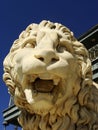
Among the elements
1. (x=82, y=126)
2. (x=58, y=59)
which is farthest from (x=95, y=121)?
(x=58, y=59)

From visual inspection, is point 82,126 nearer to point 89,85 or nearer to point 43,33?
point 89,85

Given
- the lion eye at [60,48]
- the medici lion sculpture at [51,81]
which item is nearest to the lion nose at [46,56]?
the medici lion sculpture at [51,81]

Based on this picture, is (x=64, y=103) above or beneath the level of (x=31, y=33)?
beneath

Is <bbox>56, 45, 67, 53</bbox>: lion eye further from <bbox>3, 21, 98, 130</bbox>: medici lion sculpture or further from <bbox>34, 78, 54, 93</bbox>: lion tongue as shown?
<bbox>34, 78, 54, 93</bbox>: lion tongue

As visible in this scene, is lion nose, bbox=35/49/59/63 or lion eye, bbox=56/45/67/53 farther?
lion eye, bbox=56/45/67/53

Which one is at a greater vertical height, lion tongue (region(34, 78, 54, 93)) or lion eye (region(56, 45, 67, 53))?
lion eye (region(56, 45, 67, 53))

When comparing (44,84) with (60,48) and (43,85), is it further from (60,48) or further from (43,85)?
(60,48)

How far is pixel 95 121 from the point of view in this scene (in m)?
1.73

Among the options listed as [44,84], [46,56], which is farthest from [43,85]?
[46,56]

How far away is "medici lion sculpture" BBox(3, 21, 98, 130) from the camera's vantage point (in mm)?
1586

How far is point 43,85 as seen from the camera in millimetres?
1595

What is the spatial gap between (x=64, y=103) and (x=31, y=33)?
377 millimetres

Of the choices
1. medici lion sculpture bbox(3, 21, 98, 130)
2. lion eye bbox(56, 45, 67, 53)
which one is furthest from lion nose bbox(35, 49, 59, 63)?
lion eye bbox(56, 45, 67, 53)

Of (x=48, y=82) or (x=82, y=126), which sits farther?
(x=82, y=126)
